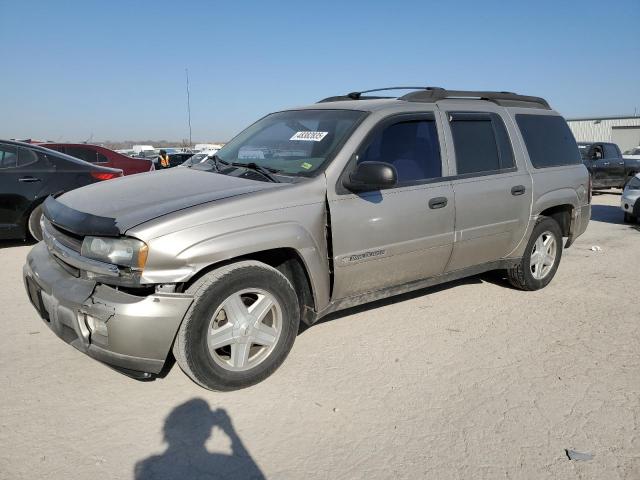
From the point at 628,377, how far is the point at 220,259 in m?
2.79

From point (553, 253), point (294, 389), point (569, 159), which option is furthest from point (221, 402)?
point (569, 159)

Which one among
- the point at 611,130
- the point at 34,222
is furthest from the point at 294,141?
the point at 611,130

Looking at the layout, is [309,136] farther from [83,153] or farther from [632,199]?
[83,153]

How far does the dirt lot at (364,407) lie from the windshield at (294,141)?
1.37 meters

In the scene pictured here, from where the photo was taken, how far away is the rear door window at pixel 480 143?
4367 millimetres

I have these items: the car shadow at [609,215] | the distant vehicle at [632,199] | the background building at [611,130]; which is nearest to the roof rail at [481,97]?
the distant vehicle at [632,199]

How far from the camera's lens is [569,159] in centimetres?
546

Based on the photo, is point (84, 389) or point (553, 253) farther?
point (553, 253)

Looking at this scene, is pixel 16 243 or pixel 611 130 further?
pixel 611 130

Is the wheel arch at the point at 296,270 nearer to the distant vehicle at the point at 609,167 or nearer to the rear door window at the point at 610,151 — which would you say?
the distant vehicle at the point at 609,167

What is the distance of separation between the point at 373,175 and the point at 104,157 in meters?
9.36

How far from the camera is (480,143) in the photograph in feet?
15.0

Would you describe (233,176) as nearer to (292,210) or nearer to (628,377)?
(292,210)

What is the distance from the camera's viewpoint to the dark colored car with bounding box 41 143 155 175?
1100 cm
